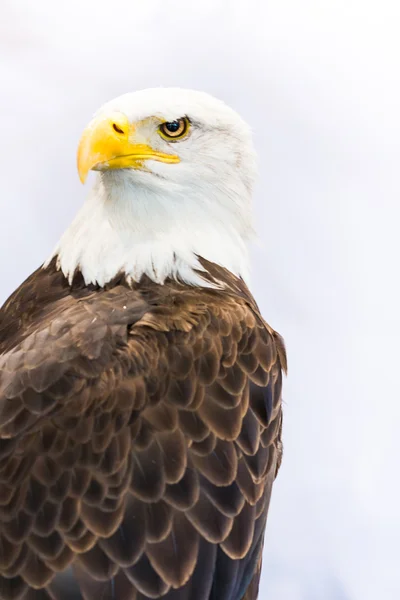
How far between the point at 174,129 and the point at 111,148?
218mm

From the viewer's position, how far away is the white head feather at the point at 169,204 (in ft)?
9.70

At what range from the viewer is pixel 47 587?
251cm

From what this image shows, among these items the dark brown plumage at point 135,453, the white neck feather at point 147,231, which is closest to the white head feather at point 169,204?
the white neck feather at point 147,231

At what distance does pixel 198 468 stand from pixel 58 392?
1.34 ft

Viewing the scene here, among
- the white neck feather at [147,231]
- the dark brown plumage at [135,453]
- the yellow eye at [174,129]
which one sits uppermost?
the yellow eye at [174,129]

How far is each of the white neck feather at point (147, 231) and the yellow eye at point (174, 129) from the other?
0.13m

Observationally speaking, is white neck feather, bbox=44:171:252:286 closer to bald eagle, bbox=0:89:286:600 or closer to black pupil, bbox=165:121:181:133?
bald eagle, bbox=0:89:286:600

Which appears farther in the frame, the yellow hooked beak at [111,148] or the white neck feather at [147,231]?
the white neck feather at [147,231]

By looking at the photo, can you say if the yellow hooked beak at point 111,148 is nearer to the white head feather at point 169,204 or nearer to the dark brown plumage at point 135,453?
the white head feather at point 169,204

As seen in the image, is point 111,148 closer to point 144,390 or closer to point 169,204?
point 169,204

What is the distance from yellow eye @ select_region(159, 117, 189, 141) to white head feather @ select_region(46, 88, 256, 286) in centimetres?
2

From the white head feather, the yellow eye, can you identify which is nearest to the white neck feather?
the white head feather

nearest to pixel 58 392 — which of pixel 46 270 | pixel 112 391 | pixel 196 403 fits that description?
pixel 112 391

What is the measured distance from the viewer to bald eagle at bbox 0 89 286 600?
8.37ft
